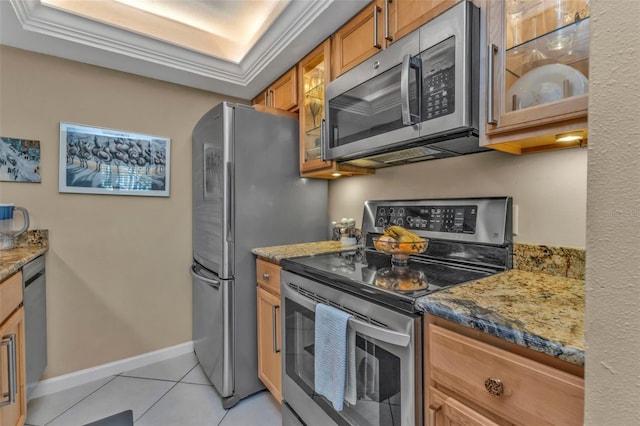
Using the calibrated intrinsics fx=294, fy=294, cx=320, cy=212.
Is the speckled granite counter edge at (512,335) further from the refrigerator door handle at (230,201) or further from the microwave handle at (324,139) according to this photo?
the refrigerator door handle at (230,201)

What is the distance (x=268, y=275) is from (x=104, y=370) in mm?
1508

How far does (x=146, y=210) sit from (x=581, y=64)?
2575mm

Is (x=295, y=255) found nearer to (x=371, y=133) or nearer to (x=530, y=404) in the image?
(x=371, y=133)

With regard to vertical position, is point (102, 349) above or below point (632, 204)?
below

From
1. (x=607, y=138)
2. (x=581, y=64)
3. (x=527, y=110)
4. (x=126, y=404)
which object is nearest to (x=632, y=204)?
(x=607, y=138)

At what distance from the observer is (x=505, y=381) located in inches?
26.4

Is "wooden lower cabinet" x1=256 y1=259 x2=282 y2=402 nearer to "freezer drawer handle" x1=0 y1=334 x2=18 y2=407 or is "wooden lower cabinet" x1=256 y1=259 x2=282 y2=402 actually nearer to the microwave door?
the microwave door

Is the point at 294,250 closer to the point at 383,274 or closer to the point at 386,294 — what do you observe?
the point at 383,274

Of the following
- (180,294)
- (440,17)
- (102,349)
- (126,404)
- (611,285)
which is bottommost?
(126,404)

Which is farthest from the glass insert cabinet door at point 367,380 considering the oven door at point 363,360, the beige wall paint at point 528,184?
the beige wall paint at point 528,184

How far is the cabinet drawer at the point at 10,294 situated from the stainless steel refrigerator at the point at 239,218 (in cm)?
87

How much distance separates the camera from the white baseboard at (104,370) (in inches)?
75.5

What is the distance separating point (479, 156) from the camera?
1385 mm

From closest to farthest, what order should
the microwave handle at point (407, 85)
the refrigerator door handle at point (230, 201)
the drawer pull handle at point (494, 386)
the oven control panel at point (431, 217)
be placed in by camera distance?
the drawer pull handle at point (494, 386)
the microwave handle at point (407, 85)
the oven control panel at point (431, 217)
the refrigerator door handle at point (230, 201)
